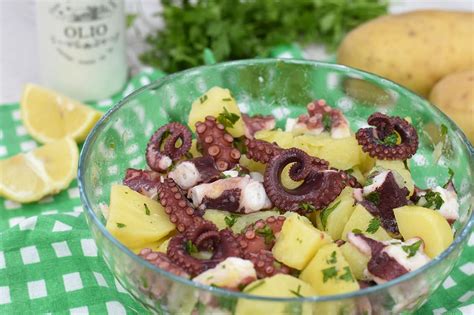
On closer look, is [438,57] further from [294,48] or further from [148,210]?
[148,210]

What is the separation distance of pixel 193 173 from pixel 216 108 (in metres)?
0.30

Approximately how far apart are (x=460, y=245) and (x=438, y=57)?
5.07ft

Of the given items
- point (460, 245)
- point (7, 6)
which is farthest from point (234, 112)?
point (7, 6)

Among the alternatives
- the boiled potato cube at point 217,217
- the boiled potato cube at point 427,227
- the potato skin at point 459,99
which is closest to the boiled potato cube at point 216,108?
the boiled potato cube at point 217,217

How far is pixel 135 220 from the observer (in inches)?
77.8

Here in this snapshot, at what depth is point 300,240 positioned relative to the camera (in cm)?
187

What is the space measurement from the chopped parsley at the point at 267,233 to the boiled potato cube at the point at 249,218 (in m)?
0.09

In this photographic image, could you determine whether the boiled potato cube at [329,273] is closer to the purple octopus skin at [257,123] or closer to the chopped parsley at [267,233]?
the chopped parsley at [267,233]

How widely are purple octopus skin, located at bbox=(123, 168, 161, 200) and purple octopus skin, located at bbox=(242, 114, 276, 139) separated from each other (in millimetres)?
348

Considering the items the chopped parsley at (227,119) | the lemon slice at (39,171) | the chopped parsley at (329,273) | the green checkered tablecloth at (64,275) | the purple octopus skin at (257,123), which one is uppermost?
the chopped parsley at (227,119)

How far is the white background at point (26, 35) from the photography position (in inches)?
144

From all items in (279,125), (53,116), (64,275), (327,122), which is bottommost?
(64,275)

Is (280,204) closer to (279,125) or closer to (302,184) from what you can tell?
(302,184)

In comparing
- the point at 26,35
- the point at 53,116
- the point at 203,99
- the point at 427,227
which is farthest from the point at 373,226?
the point at 26,35
